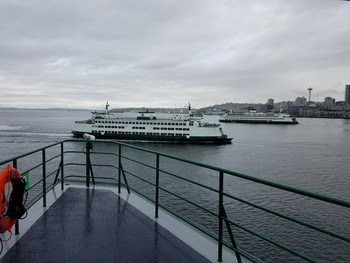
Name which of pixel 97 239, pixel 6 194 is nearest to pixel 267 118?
pixel 97 239

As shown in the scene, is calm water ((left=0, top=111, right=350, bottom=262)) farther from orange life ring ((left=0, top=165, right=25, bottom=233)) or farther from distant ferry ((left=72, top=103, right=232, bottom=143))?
distant ferry ((left=72, top=103, right=232, bottom=143))

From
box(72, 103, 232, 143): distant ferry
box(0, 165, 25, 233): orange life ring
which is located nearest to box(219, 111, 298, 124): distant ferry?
box(72, 103, 232, 143): distant ferry

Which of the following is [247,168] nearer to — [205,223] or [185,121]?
[205,223]

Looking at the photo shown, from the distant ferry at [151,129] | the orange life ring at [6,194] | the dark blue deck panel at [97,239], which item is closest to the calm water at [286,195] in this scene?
the dark blue deck panel at [97,239]

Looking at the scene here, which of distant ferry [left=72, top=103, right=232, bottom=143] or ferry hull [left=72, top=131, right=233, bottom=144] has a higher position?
distant ferry [left=72, top=103, right=232, bottom=143]

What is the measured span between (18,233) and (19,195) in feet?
2.26

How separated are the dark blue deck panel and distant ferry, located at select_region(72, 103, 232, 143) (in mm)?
51042

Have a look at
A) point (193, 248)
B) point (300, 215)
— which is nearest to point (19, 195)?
point (193, 248)

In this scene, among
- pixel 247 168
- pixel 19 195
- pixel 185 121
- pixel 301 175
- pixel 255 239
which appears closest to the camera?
pixel 19 195

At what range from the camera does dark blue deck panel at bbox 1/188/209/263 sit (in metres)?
3.27

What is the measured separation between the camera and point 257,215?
15742mm

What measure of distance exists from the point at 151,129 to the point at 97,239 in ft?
179

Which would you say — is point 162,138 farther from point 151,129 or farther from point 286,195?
point 286,195

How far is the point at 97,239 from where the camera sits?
146 inches
